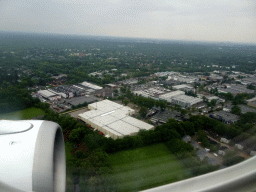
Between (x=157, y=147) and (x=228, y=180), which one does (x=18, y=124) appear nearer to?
(x=228, y=180)

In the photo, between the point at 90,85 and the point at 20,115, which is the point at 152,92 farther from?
the point at 20,115

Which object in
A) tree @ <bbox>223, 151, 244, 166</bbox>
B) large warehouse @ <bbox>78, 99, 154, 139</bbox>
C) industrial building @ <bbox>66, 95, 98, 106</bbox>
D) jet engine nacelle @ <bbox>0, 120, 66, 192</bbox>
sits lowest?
industrial building @ <bbox>66, 95, 98, 106</bbox>

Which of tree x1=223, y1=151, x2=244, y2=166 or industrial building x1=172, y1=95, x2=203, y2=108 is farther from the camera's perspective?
industrial building x1=172, y1=95, x2=203, y2=108

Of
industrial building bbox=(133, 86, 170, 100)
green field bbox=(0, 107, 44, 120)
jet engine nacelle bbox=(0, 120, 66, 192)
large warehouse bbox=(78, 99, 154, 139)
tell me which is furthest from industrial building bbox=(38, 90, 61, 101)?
jet engine nacelle bbox=(0, 120, 66, 192)

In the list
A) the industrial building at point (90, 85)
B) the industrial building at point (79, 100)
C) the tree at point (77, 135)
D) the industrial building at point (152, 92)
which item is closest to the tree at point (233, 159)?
the tree at point (77, 135)

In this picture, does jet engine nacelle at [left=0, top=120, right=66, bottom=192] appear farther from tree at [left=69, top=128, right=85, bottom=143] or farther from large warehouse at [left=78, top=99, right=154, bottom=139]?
large warehouse at [left=78, top=99, right=154, bottom=139]

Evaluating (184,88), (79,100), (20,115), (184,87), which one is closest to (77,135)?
(20,115)

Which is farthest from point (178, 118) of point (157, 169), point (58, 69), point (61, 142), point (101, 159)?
point (58, 69)
